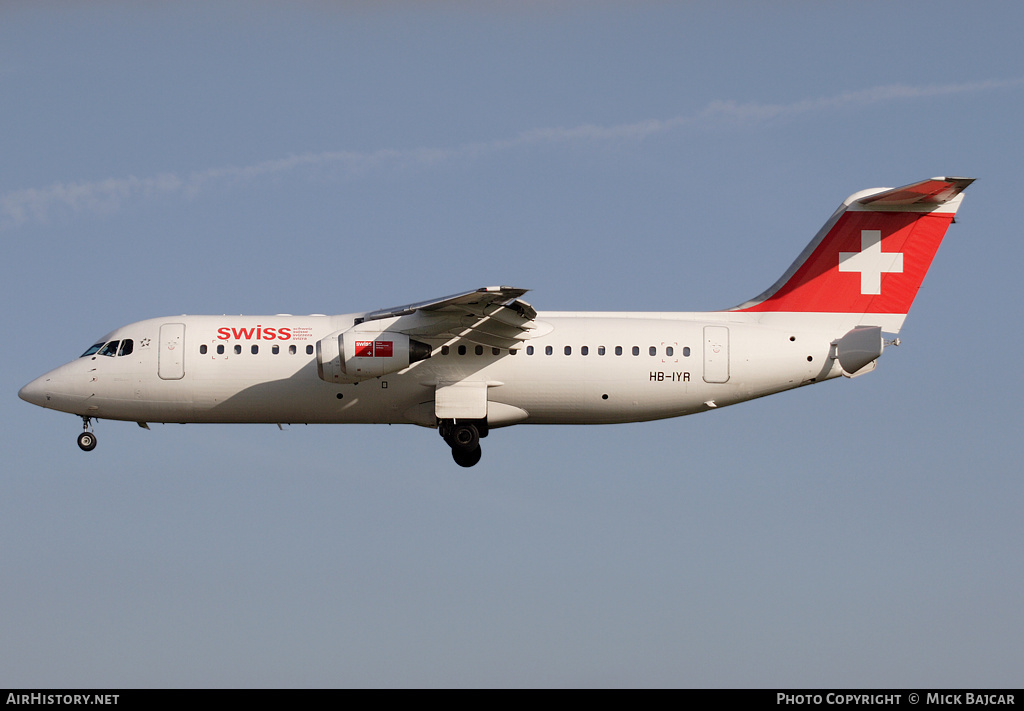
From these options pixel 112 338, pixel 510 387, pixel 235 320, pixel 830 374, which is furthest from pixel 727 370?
pixel 112 338

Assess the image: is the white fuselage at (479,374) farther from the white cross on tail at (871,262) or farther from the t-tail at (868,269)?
the white cross on tail at (871,262)

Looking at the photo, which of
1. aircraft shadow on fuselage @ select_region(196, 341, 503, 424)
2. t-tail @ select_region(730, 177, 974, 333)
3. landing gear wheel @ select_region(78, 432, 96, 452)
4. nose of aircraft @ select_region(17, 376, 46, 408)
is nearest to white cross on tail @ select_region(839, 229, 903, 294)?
t-tail @ select_region(730, 177, 974, 333)

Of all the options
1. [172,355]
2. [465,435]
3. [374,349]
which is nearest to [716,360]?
[465,435]

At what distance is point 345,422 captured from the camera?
23.2 metres

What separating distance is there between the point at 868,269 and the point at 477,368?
7766 mm

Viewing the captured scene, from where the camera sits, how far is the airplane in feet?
74.2

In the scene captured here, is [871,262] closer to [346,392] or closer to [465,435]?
[465,435]

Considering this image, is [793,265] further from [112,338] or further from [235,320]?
[112,338]

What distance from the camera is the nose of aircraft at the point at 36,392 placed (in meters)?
23.4

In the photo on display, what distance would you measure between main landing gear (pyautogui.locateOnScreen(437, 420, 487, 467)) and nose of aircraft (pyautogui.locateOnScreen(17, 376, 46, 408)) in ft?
24.8

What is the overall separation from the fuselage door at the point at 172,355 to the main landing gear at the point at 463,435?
16.1ft

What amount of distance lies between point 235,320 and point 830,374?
36.7 ft

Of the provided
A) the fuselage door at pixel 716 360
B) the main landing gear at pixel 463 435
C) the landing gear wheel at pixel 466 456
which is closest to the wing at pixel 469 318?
the main landing gear at pixel 463 435

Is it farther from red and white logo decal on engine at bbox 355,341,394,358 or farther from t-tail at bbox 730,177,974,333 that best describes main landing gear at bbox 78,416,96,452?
t-tail at bbox 730,177,974,333
